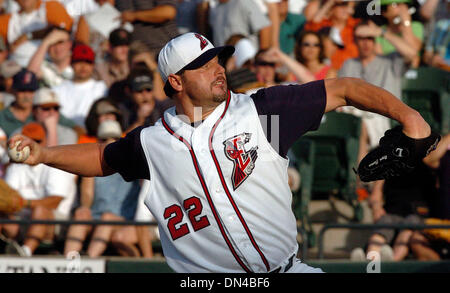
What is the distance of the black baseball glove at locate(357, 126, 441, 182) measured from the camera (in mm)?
3844

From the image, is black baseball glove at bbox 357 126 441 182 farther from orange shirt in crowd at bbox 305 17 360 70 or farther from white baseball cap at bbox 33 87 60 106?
white baseball cap at bbox 33 87 60 106

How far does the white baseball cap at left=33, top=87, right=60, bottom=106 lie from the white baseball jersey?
4042mm

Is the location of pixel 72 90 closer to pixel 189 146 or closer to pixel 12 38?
pixel 12 38

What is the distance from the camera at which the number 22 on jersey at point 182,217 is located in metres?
4.20

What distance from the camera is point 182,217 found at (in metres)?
4.25

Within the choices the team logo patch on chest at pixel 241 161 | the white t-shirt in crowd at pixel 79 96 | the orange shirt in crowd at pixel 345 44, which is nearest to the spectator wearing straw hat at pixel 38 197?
the white t-shirt in crowd at pixel 79 96

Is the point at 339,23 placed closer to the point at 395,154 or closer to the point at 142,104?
the point at 142,104

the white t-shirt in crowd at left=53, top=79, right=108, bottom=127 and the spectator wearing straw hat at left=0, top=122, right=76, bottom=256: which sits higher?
the white t-shirt in crowd at left=53, top=79, right=108, bottom=127

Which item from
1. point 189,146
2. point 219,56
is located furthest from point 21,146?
point 219,56

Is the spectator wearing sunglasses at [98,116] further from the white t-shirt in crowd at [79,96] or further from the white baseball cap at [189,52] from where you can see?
the white baseball cap at [189,52]

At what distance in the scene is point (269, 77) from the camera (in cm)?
812

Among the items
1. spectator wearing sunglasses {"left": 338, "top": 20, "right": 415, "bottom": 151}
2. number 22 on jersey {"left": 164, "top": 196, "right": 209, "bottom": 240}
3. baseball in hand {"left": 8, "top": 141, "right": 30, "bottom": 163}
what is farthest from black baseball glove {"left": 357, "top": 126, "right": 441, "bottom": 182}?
spectator wearing sunglasses {"left": 338, "top": 20, "right": 415, "bottom": 151}

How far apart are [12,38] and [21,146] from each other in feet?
19.3

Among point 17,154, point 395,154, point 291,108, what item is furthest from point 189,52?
point 395,154
